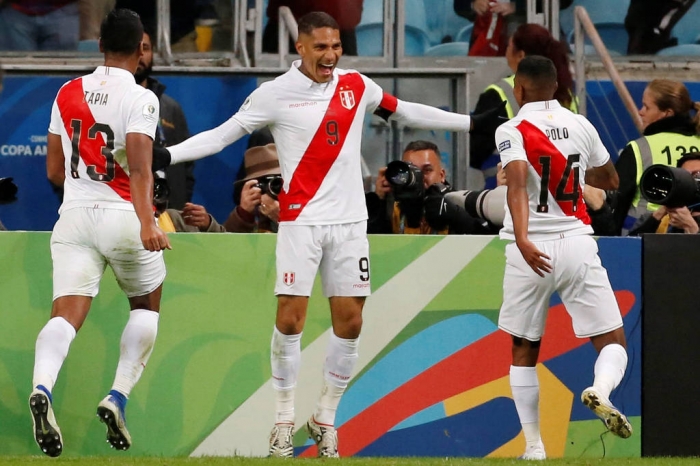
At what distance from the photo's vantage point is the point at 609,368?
6980 millimetres

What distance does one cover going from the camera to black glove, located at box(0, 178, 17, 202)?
7.16m

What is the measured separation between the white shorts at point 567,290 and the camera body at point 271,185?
140 centimetres

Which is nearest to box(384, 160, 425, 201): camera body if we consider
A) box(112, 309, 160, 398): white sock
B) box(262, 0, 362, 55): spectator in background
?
box(112, 309, 160, 398): white sock

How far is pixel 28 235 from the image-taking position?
26.3 ft

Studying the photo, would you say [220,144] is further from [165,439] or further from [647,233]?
[647,233]

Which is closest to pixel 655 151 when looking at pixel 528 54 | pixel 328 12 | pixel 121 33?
pixel 528 54

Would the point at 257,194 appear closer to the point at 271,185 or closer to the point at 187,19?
the point at 271,185

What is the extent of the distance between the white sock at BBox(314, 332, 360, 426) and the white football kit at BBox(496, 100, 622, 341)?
877 millimetres

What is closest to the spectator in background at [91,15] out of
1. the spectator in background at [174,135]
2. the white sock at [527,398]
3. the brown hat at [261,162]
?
the spectator in background at [174,135]

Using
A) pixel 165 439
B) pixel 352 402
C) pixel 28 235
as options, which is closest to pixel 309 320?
pixel 352 402

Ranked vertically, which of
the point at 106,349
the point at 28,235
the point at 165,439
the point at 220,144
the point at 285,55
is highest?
the point at 285,55

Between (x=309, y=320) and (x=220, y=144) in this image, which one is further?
(x=309, y=320)

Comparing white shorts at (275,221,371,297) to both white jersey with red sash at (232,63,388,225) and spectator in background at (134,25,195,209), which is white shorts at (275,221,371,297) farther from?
spectator in background at (134,25,195,209)

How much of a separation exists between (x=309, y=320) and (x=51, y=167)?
1826 mm
